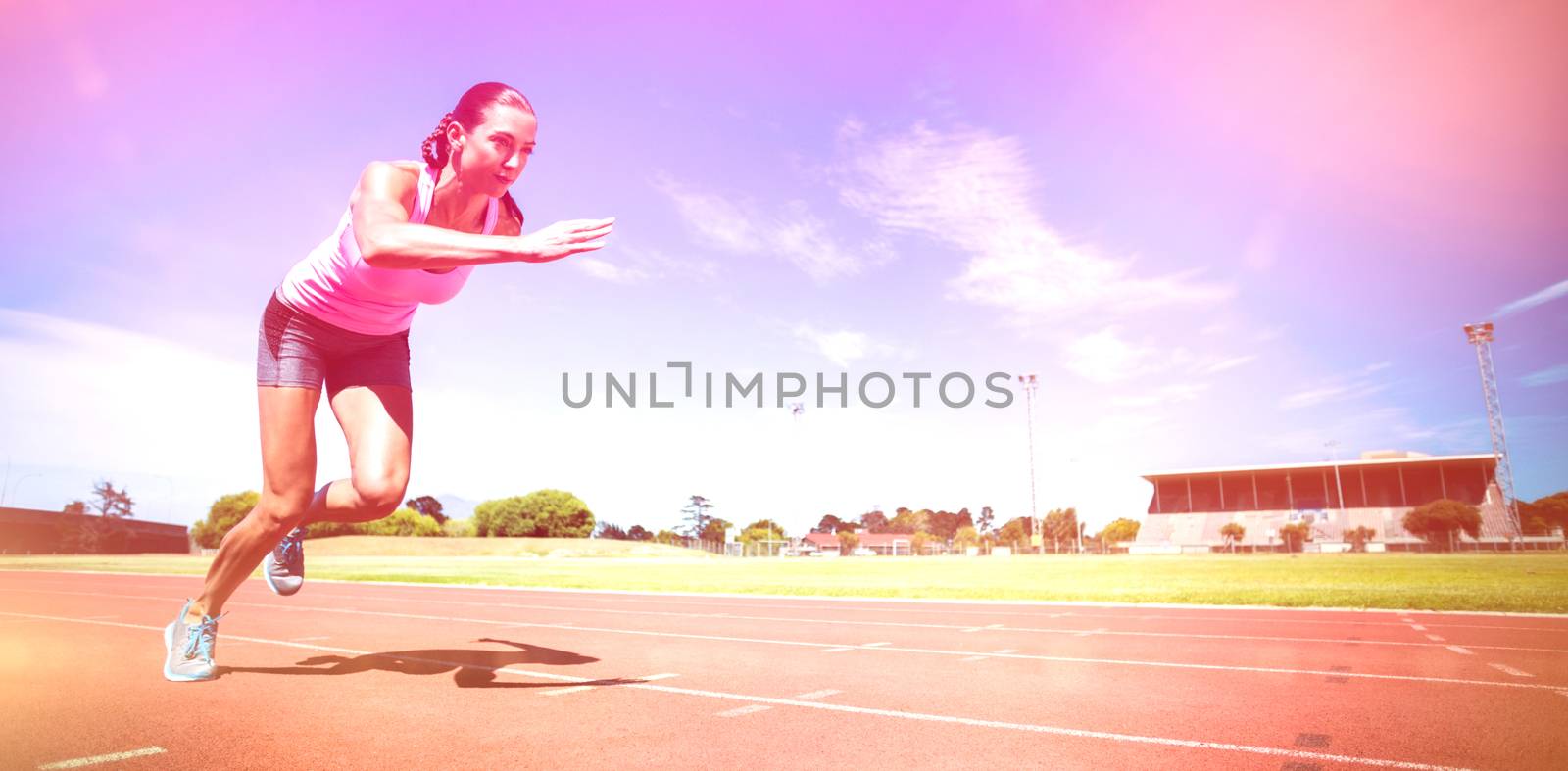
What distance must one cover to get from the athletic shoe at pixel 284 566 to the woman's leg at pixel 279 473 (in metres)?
0.39

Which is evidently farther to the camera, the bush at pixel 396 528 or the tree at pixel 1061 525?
the tree at pixel 1061 525

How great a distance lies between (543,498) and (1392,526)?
3113 inches

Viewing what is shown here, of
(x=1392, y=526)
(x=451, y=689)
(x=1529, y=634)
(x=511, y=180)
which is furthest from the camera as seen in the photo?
(x=1392, y=526)

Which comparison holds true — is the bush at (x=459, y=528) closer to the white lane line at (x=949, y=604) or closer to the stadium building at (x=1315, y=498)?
the stadium building at (x=1315, y=498)

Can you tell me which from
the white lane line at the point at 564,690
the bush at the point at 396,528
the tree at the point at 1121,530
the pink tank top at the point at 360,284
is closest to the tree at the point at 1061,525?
the tree at the point at 1121,530

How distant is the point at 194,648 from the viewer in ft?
16.7

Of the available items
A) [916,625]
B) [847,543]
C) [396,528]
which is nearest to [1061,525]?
[847,543]

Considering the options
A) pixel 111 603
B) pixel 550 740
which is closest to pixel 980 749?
pixel 550 740

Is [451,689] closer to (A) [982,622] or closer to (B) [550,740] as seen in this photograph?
(B) [550,740]

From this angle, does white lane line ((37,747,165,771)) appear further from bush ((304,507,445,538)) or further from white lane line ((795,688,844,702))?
bush ((304,507,445,538))

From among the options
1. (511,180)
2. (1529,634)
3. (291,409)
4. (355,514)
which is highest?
(511,180)

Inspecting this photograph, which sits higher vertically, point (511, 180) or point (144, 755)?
point (511, 180)

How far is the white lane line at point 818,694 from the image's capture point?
196 inches

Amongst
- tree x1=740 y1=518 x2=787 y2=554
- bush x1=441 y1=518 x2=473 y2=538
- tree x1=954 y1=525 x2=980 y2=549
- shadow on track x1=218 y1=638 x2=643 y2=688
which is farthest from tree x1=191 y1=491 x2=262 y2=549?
shadow on track x1=218 y1=638 x2=643 y2=688
